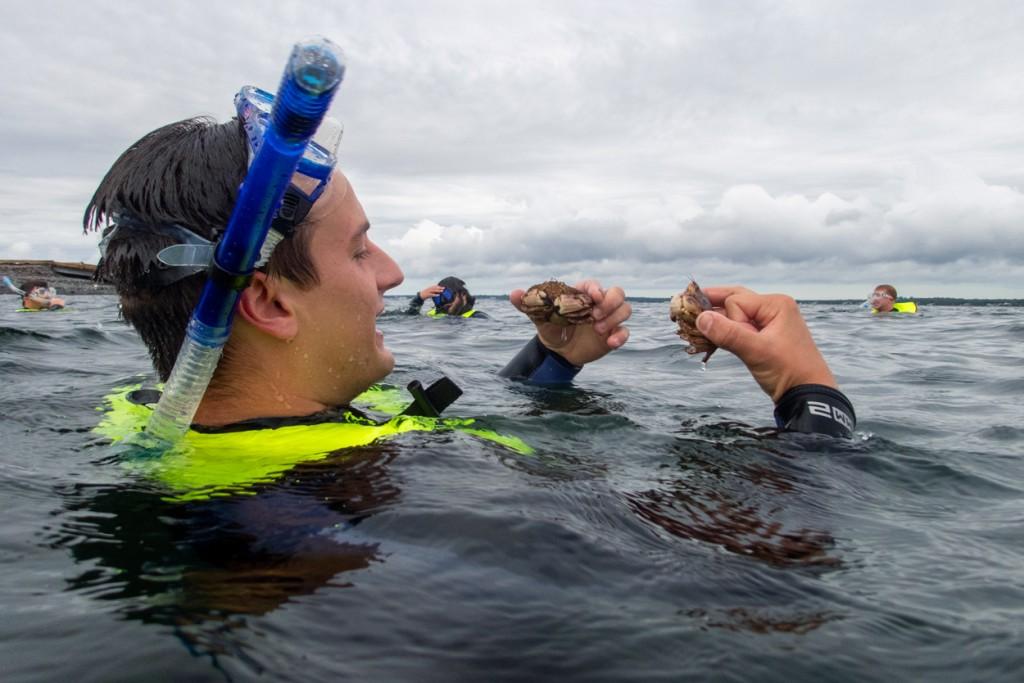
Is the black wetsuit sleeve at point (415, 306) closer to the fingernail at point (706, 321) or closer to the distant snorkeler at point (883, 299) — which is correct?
A: the distant snorkeler at point (883, 299)

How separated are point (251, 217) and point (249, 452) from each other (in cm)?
100

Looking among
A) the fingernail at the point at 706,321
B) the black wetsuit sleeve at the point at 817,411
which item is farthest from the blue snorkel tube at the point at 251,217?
the black wetsuit sleeve at the point at 817,411

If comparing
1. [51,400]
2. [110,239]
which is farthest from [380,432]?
[51,400]

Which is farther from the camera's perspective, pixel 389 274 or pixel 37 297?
pixel 37 297

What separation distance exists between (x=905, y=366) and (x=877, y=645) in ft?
28.7

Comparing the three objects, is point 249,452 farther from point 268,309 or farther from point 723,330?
point 723,330

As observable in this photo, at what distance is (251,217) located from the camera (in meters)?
2.20

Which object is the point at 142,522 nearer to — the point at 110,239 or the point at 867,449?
the point at 110,239

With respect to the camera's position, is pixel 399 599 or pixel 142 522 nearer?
pixel 399 599

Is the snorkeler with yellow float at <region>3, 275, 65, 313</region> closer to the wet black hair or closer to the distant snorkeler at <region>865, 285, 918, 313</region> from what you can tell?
the wet black hair

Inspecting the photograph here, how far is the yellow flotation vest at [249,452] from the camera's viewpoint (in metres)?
2.51

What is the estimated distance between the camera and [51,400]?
4930mm

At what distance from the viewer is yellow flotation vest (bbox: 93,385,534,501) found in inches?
98.8

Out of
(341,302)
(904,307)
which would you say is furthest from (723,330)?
(904,307)
